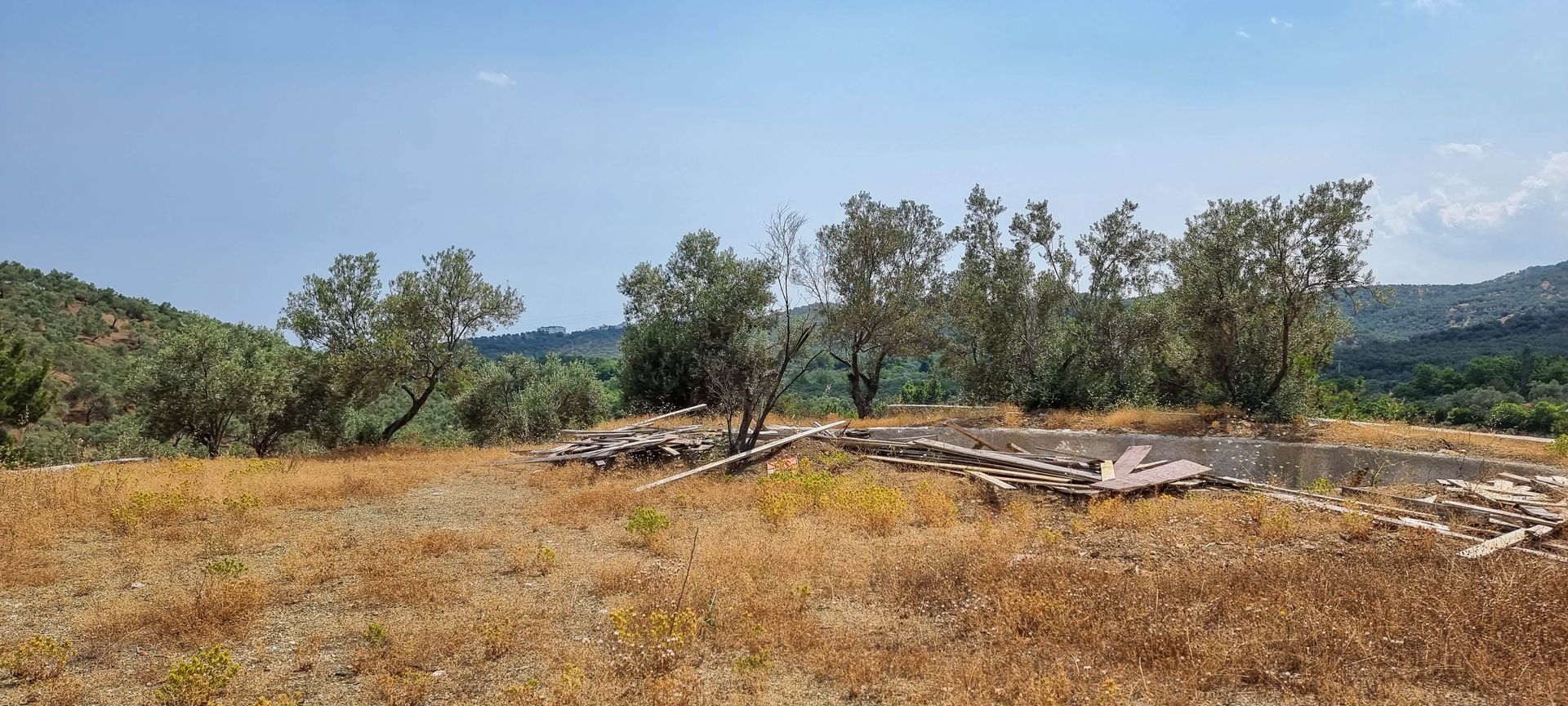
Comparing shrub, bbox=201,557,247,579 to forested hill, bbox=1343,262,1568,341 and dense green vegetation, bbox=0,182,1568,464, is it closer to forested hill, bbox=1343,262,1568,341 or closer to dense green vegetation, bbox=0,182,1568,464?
dense green vegetation, bbox=0,182,1568,464

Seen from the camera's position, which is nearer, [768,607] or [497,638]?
[497,638]

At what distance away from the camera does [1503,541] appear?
28.2 ft

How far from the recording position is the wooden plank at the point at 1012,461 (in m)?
13.9

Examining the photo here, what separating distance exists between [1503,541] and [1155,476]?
16.2 ft

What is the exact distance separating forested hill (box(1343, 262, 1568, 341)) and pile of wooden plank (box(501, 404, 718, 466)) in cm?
7068

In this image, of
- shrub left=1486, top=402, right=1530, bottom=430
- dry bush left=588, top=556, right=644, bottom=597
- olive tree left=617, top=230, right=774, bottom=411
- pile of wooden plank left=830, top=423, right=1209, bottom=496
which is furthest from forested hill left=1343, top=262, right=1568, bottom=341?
dry bush left=588, top=556, right=644, bottom=597

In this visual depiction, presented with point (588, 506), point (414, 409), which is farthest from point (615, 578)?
point (414, 409)

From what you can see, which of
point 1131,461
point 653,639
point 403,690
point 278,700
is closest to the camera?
point 278,700

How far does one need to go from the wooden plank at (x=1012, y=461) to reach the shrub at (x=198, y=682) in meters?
12.7

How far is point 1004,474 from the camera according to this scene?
14.4m

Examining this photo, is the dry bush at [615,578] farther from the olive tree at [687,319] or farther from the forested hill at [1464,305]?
the forested hill at [1464,305]

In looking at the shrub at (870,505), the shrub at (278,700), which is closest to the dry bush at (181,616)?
the shrub at (278,700)

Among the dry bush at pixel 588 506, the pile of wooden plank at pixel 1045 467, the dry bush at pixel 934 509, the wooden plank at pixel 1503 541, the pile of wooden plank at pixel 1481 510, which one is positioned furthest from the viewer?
the pile of wooden plank at pixel 1045 467

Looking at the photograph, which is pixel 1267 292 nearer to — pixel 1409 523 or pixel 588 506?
pixel 1409 523
